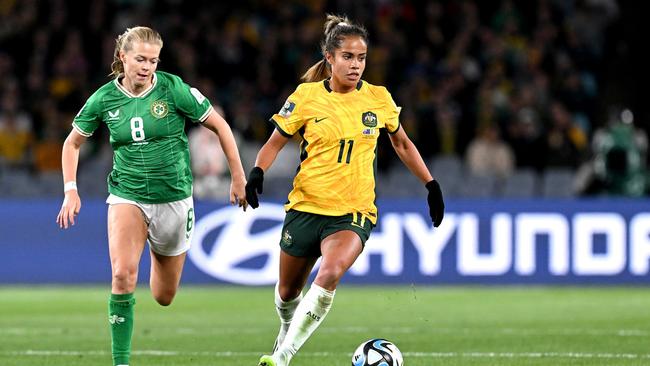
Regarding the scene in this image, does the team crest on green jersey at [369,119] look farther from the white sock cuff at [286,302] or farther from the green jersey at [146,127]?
the white sock cuff at [286,302]

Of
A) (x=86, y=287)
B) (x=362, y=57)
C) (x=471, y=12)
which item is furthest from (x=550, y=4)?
(x=362, y=57)

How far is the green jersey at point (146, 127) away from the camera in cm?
853

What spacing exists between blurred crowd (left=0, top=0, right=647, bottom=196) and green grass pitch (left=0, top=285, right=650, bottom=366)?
312cm

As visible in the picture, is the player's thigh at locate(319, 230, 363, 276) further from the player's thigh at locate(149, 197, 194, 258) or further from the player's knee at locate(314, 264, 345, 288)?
the player's thigh at locate(149, 197, 194, 258)

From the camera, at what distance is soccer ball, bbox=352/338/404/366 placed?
8109mm

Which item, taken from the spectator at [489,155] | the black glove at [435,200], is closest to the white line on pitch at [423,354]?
the black glove at [435,200]

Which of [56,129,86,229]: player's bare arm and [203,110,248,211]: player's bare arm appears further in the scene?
[203,110,248,211]: player's bare arm

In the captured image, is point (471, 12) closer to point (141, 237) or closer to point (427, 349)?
point (427, 349)

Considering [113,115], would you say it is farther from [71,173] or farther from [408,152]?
[408,152]

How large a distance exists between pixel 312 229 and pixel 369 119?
2.60 ft

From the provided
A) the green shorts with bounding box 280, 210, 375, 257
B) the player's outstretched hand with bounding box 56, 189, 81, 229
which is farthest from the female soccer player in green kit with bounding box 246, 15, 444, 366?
the player's outstretched hand with bounding box 56, 189, 81, 229

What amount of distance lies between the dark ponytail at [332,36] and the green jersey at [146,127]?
0.78 meters

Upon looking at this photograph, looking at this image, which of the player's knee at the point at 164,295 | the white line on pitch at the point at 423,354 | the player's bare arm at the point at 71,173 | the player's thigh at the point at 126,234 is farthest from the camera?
the white line on pitch at the point at 423,354

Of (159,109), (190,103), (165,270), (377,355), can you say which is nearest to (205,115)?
(190,103)
